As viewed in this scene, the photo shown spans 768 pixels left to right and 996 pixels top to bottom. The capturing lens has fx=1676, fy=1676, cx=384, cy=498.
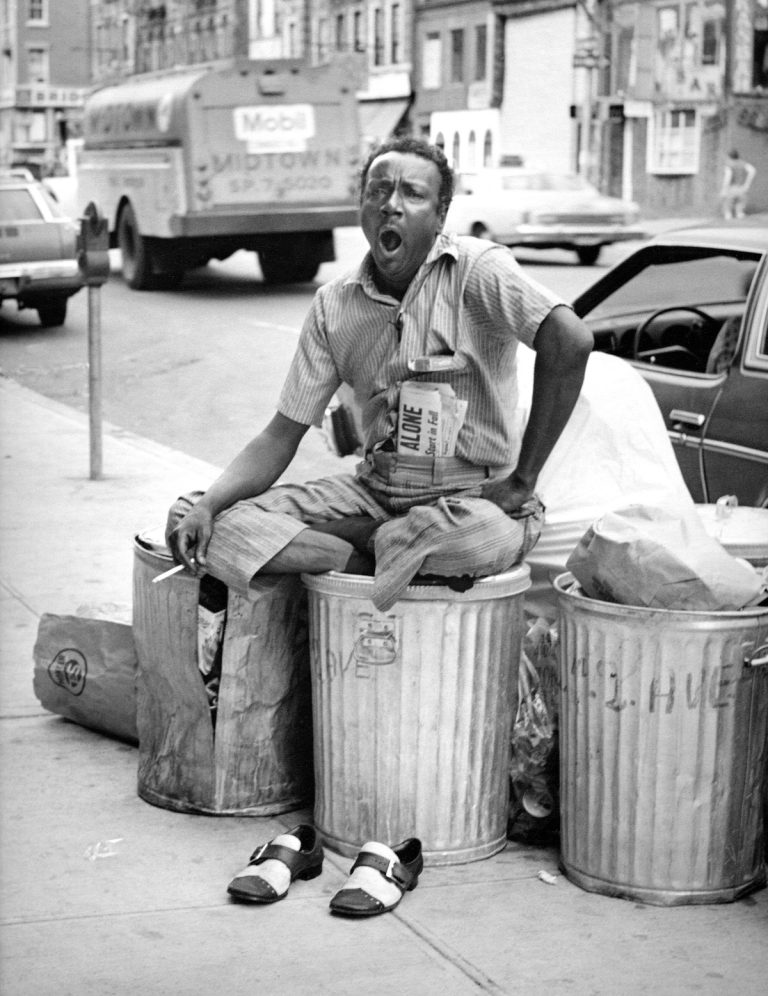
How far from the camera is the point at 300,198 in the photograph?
64.0 ft

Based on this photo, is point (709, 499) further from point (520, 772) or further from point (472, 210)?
point (472, 210)

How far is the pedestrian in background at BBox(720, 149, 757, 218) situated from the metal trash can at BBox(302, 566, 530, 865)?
114 ft

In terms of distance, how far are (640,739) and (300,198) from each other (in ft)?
54.1

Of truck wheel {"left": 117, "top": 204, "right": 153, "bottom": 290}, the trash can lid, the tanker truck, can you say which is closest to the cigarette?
the trash can lid

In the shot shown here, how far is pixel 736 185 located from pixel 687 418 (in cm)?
3360

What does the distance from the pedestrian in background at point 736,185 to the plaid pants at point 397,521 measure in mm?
34483

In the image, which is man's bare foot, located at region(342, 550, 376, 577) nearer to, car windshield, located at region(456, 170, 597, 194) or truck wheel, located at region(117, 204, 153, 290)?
truck wheel, located at region(117, 204, 153, 290)

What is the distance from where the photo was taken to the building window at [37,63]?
135 ft

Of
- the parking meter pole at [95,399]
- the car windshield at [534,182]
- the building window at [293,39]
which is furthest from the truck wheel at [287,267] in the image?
the building window at [293,39]

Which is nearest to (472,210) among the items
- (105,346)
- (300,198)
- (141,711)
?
(300,198)

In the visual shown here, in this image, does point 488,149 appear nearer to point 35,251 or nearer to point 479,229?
point 479,229

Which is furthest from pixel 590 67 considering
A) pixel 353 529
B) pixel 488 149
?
pixel 353 529

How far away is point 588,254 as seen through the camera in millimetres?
23562

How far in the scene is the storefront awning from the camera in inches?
1928
